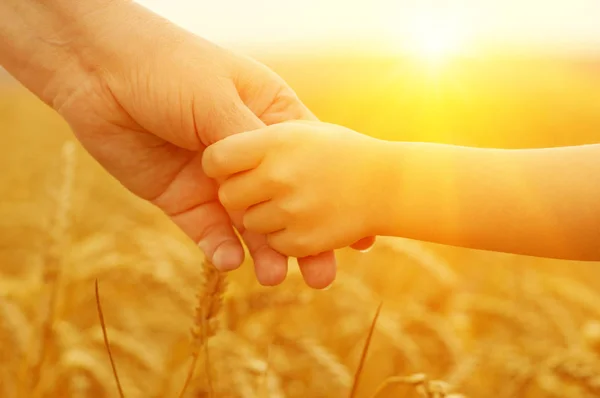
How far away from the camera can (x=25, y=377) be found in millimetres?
884

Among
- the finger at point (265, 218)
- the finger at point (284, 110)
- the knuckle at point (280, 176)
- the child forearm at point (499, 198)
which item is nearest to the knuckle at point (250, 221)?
the finger at point (265, 218)

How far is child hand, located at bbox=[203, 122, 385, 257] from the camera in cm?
95

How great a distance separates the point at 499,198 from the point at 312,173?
29 centimetres

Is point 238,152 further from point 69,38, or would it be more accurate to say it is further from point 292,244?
point 69,38

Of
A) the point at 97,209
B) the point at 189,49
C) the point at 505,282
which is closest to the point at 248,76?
the point at 189,49

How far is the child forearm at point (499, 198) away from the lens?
0.93m

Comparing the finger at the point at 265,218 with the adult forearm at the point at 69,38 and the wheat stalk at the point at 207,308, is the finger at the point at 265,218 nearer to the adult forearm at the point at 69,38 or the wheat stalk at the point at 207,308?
the wheat stalk at the point at 207,308

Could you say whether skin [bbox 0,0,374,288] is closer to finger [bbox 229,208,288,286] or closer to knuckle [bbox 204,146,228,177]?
finger [bbox 229,208,288,286]

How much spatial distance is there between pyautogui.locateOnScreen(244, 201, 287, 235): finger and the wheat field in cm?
11

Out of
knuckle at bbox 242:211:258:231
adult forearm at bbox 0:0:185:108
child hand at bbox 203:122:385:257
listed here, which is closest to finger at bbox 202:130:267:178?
child hand at bbox 203:122:385:257

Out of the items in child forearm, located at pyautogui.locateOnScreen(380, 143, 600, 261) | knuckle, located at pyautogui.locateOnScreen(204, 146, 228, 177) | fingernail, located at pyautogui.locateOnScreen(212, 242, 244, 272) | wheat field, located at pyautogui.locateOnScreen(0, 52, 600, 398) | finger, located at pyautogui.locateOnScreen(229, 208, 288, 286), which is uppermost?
child forearm, located at pyautogui.locateOnScreen(380, 143, 600, 261)

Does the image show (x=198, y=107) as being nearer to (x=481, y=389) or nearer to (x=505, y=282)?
(x=481, y=389)

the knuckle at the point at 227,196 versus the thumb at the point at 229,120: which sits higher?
the thumb at the point at 229,120

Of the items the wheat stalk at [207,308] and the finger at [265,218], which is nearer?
the wheat stalk at [207,308]
